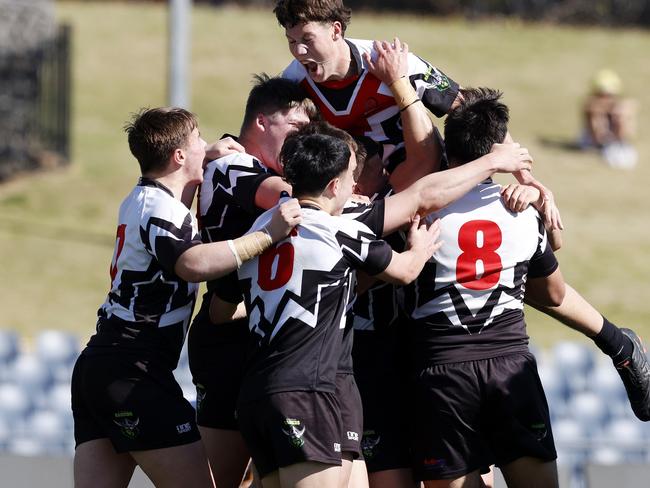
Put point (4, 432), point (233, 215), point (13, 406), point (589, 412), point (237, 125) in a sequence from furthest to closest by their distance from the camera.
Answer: point (237, 125), point (589, 412), point (13, 406), point (4, 432), point (233, 215)

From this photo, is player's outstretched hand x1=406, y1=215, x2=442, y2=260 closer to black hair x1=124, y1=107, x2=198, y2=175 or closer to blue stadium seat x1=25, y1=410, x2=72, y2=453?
black hair x1=124, y1=107, x2=198, y2=175

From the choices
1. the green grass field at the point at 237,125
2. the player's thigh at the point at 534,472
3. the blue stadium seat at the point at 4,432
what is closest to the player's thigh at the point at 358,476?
the player's thigh at the point at 534,472

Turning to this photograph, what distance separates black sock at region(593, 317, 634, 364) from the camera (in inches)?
198

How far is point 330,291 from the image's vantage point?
4.12m

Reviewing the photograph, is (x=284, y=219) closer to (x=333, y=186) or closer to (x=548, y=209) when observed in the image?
(x=333, y=186)

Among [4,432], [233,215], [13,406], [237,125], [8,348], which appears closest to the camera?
[233,215]

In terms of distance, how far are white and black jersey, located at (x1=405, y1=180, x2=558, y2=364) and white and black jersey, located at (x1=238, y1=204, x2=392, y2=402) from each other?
1.34 ft

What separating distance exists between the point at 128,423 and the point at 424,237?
4.25 ft

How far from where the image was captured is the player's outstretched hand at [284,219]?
4.09 metres

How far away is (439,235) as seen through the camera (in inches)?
176

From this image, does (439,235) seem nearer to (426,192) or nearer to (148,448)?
(426,192)

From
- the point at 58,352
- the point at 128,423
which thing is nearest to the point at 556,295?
the point at 128,423

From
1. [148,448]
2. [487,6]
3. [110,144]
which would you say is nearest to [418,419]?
[148,448]

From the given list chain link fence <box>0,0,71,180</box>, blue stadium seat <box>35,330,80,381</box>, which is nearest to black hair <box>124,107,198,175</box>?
blue stadium seat <box>35,330,80,381</box>
